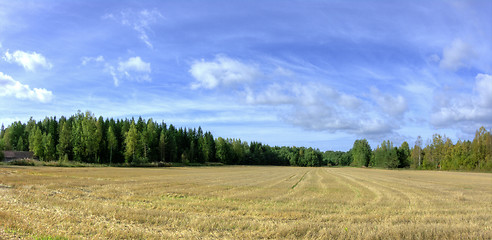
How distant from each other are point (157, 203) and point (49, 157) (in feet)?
319

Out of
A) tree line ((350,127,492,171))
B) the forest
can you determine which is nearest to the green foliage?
the forest

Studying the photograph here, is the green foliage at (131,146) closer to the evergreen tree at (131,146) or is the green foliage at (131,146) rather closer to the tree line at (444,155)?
the evergreen tree at (131,146)

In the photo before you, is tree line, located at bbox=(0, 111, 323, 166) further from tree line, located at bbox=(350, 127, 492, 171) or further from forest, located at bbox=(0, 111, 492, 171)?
tree line, located at bbox=(350, 127, 492, 171)

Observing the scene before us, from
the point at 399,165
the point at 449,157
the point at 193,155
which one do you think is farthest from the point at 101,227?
the point at 399,165

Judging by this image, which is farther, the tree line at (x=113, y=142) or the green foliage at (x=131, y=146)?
the green foliage at (x=131, y=146)

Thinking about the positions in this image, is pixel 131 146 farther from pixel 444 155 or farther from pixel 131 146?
pixel 444 155

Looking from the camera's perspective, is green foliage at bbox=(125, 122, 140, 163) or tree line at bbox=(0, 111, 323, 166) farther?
green foliage at bbox=(125, 122, 140, 163)

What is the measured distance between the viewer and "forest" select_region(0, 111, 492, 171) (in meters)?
96.9

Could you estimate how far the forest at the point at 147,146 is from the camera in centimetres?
9694

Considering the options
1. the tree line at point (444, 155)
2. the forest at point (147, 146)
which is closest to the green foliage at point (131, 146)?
the forest at point (147, 146)

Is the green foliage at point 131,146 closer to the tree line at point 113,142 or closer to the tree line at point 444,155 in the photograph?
the tree line at point 113,142

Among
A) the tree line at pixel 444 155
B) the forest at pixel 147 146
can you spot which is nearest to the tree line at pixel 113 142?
the forest at pixel 147 146

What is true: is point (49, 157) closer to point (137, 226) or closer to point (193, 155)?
point (193, 155)

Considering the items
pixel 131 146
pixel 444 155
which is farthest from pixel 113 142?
pixel 444 155
